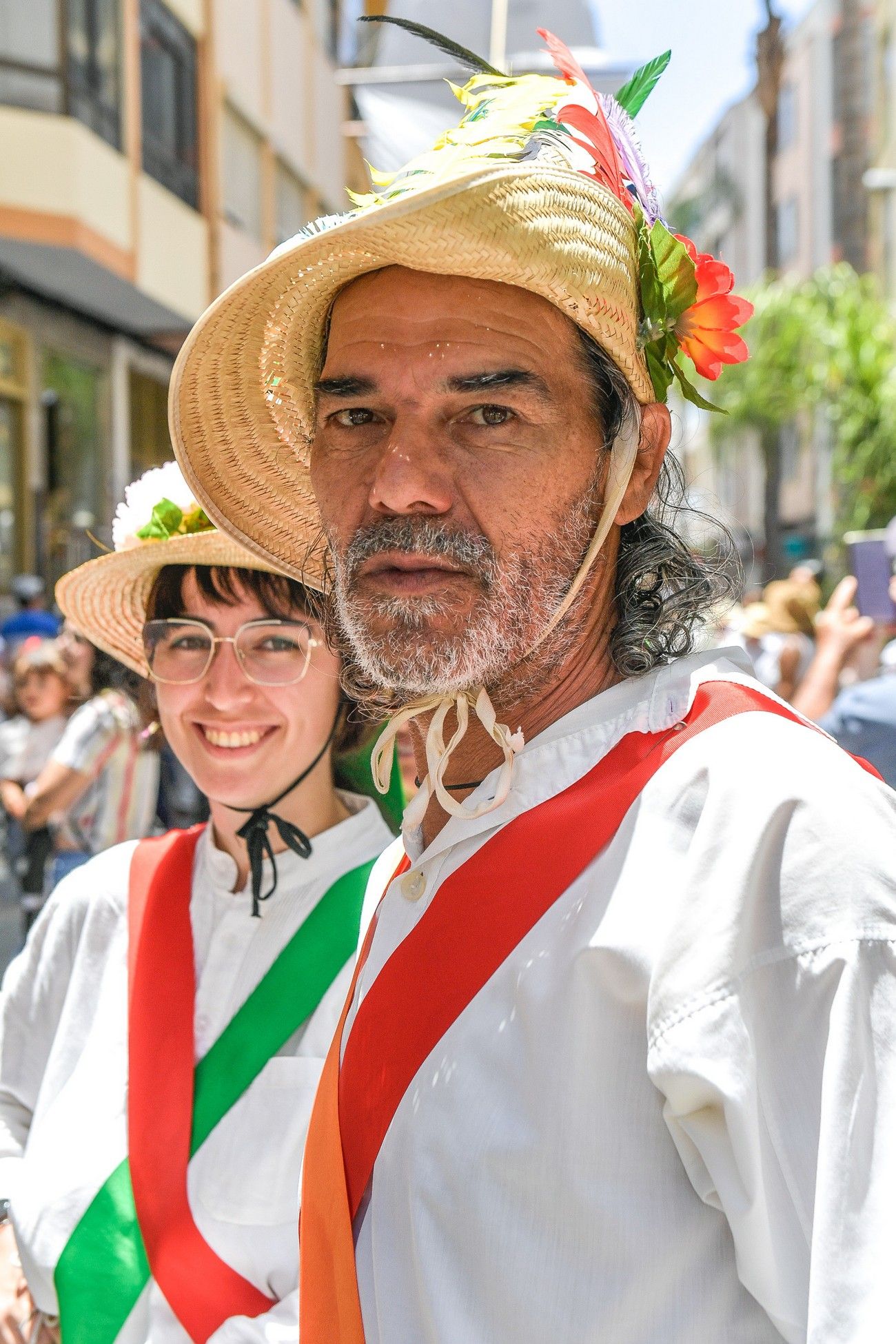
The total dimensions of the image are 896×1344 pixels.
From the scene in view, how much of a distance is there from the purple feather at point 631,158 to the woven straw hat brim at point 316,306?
77mm

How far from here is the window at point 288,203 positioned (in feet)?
63.2

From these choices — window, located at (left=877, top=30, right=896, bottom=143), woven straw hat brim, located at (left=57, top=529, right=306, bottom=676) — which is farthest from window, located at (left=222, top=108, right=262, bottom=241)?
woven straw hat brim, located at (left=57, top=529, right=306, bottom=676)

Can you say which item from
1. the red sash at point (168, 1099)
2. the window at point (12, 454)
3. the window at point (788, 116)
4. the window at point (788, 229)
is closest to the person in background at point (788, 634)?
the red sash at point (168, 1099)

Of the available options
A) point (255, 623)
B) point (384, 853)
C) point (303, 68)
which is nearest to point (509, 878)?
point (384, 853)

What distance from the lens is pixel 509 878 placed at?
1.39 m

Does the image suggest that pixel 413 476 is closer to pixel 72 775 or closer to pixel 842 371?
pixel 72 775

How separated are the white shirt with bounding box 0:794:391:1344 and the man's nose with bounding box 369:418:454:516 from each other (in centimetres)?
93

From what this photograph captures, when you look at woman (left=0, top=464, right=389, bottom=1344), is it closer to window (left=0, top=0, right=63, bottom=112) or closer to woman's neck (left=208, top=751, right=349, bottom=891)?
woman's neck (left=208, top=751, right=349, bottom=891)

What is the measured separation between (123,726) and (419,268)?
162 inches

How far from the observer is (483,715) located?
155 cm

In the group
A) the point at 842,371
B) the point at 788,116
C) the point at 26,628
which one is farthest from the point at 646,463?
the point at 788,116

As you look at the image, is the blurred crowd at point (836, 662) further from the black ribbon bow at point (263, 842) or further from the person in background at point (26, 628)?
the person in background at point (26, 628)

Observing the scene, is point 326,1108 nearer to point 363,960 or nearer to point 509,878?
point 363,960

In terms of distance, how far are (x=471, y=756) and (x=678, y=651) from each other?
0.29 m
